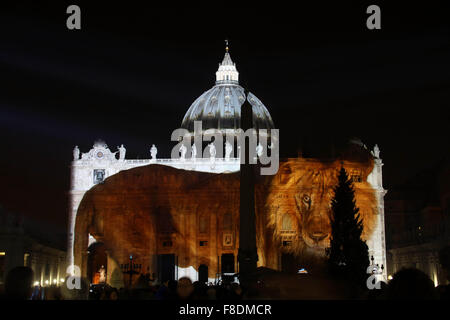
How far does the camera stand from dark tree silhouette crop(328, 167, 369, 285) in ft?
148

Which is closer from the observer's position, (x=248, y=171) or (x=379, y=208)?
(x=248, y=171)

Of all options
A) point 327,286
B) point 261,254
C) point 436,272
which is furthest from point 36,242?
point 327,286

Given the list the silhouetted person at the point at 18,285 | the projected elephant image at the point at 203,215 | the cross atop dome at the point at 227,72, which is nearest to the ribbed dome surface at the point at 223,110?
the cross atop dome at the point at 227,72

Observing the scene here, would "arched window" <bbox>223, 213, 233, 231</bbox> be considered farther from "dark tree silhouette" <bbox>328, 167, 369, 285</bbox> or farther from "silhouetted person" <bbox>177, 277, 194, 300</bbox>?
"silhouetted person" <bbox>177, 277, 194, 300</bbox>

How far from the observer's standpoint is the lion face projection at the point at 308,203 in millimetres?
→ 67625

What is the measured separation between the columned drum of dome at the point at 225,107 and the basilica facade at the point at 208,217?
35.9 m

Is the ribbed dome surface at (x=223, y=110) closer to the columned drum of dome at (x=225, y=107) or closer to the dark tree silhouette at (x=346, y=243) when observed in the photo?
the columned drum of dome at (x=225, y=107)

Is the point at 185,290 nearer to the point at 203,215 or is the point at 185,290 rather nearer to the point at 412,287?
the point at 412,287

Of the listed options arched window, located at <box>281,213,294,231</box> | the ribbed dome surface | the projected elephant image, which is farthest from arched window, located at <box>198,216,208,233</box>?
the ribbed dome surface

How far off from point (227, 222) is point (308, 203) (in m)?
10.5
